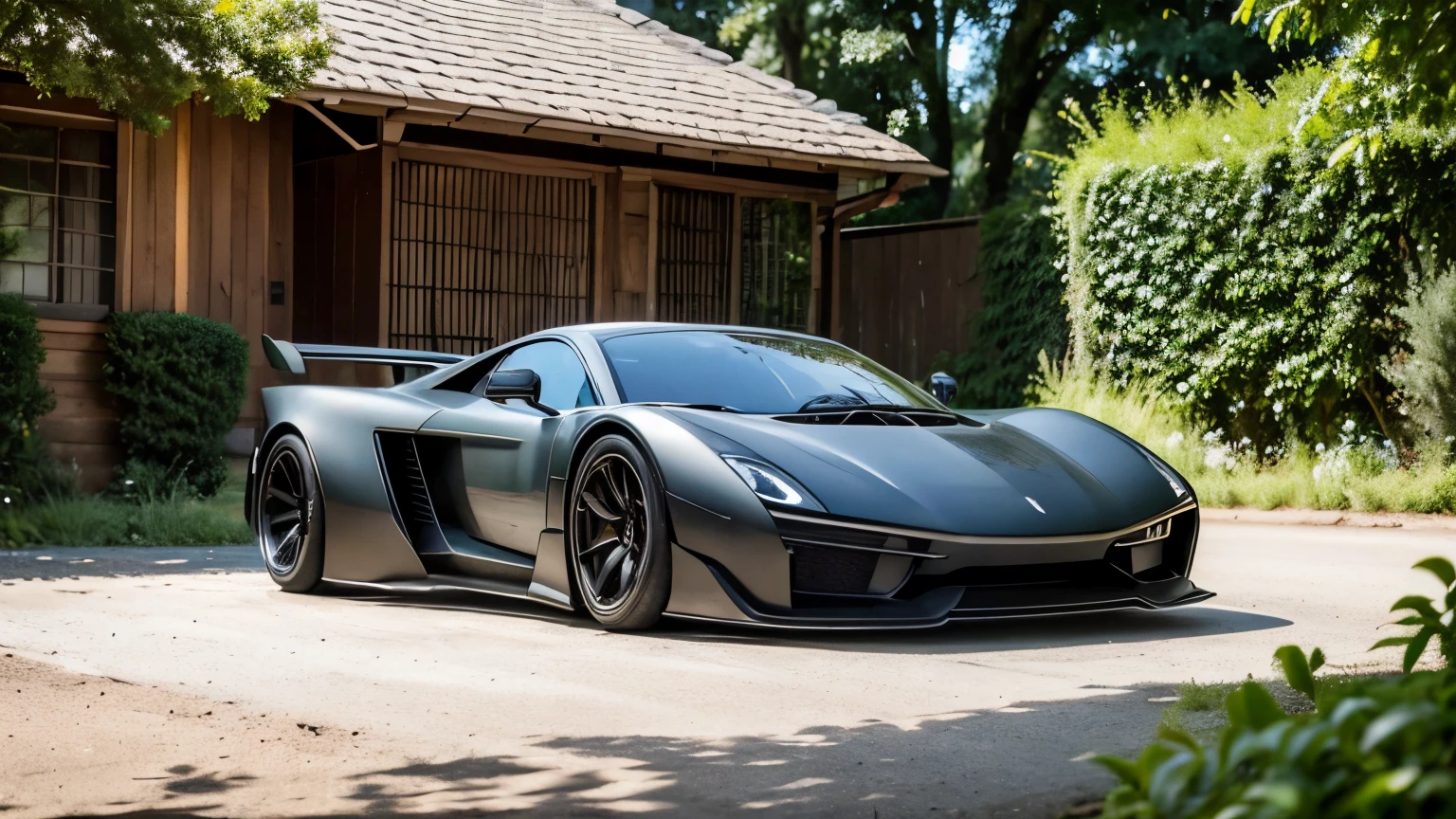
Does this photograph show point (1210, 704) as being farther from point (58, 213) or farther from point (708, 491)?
point (58, 213)

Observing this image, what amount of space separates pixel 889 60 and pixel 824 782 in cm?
2520

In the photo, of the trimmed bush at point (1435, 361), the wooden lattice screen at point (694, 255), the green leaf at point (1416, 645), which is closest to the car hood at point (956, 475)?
the green leaf at point (1416, 645)

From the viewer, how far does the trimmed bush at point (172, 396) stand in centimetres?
1054

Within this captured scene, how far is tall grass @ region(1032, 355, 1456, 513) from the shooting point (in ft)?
34.7

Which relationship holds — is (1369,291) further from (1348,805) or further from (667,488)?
(1348,805)

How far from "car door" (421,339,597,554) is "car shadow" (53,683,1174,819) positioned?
91.0 inches

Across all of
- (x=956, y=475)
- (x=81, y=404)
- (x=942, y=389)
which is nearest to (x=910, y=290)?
(x=81, y=404)

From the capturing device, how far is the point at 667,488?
5262 millimetres

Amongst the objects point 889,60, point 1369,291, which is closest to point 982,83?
point 889,60

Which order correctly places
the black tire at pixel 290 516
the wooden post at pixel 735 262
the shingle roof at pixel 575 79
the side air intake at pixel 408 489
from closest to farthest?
the side air intake at pixel 408 489, the black tire at pixel 290 516, the shingle roof at pixel 575 79, the wooden post at pixel 735 262

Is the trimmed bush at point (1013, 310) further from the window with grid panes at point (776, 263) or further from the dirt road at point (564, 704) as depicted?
the dirt road at point (564, 704)

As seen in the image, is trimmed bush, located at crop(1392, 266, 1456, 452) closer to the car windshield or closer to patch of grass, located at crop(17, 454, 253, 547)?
the car windshield

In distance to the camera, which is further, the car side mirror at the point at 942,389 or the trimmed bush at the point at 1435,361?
the trimmed bush at the point at 1435,361

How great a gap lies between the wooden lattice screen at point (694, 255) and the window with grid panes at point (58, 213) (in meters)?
4.98
